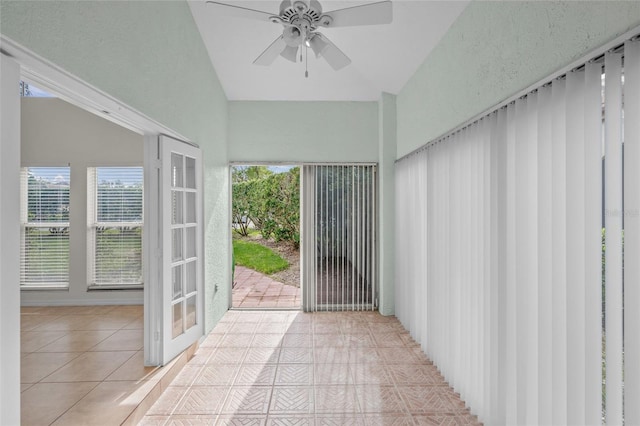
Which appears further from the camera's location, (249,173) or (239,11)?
(249,173)

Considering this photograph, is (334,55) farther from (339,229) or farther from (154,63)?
(339,229)

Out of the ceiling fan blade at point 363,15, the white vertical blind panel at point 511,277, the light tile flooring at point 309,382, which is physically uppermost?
the ceiling fan blade at point 363,15

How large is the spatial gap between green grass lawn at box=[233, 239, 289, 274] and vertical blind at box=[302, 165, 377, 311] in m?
3.70

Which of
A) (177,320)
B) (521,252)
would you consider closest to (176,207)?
(177,320)

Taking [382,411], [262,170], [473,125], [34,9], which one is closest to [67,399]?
[382,411]

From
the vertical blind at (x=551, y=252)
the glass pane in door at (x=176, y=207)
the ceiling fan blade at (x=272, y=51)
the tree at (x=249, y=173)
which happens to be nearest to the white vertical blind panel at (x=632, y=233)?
the vertical blind at (x=551, y=252)

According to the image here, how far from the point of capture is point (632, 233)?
1.20 meters

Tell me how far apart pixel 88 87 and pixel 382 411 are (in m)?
2.74

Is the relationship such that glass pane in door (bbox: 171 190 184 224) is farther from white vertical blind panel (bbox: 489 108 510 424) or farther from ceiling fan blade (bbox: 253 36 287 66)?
white vertical blind panel (bbox: 489 108 510 424)

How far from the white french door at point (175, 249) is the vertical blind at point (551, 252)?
233 centimetres

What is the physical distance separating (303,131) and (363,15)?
8.19ft

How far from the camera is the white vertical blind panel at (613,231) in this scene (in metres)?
1.27

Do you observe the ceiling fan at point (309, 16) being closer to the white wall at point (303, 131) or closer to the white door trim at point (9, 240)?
the white door trim at point (9, 240)

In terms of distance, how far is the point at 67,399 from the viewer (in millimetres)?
2252
